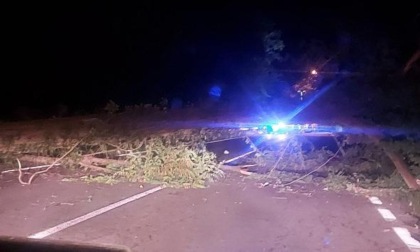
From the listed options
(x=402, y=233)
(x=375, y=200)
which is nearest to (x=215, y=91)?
(x=375, y=200)

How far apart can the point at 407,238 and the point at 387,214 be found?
1344mm

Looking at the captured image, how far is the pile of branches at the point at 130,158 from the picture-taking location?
33.3ft

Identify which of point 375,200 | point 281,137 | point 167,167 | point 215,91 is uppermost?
point 215,91

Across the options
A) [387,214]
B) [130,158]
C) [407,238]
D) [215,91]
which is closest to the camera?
[407,238]

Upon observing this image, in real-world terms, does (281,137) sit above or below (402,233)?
above

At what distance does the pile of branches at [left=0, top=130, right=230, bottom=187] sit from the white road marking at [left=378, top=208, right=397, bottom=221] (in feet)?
10.4

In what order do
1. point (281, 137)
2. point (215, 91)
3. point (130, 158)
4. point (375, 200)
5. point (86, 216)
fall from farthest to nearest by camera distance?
1. point (215, 91)
2. point (281, 137)
3. point (130, 158)
4. point (375, 200)
5. point (86, 216)

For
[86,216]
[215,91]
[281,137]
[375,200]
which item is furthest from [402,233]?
[215,91]

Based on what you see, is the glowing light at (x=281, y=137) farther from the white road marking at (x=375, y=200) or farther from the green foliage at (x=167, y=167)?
the white road marking at (x=375, y=200)

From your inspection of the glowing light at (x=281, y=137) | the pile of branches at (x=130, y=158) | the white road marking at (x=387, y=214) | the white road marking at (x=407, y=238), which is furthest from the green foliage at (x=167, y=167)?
the white road marking at (x=407, y=238)

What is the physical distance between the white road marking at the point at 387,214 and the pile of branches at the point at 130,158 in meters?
3.17

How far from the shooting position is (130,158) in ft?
35.5

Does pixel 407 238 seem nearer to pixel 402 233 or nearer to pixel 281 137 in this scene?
pixel 402 233

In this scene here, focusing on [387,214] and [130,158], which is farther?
[130,158]
